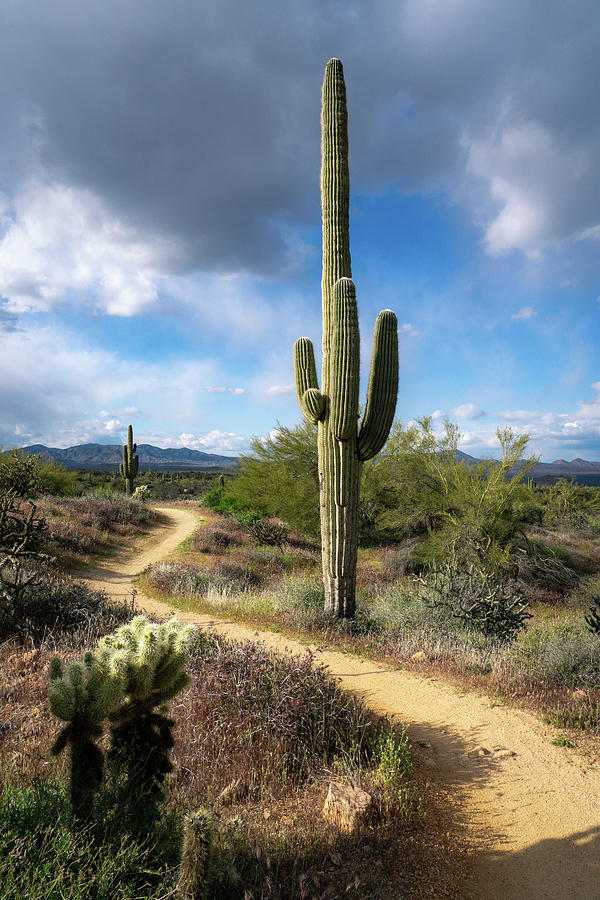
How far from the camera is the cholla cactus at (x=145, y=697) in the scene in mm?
2785

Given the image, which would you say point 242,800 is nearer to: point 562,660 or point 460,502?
point 562,660

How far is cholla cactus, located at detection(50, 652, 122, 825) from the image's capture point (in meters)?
2.43

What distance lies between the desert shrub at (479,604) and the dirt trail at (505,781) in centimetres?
209

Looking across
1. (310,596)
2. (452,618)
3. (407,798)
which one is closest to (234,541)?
(310,596)

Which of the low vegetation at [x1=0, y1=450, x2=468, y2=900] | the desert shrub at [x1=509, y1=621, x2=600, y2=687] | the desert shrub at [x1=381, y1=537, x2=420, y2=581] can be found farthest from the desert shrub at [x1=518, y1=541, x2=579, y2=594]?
the low vegetation at [x1=0, y1=450, x2=468, y2=900]

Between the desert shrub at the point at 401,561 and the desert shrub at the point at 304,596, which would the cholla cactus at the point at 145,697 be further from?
the desert shrub at the point at 401,561

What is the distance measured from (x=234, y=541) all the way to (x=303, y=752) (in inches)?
520

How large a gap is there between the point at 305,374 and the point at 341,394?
118 centimetres

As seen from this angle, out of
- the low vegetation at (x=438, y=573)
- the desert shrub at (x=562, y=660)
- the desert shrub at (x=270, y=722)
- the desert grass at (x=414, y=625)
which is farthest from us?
the low vegetation at (x=438, y=573)

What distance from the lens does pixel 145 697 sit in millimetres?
2852

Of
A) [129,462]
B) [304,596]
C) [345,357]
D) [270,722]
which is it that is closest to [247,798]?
[270,722]

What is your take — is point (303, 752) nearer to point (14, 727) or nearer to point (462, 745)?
point (462, 745)

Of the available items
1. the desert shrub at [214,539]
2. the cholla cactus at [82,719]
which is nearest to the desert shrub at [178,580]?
the desert shrub at [214,539]

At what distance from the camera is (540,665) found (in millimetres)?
5738
